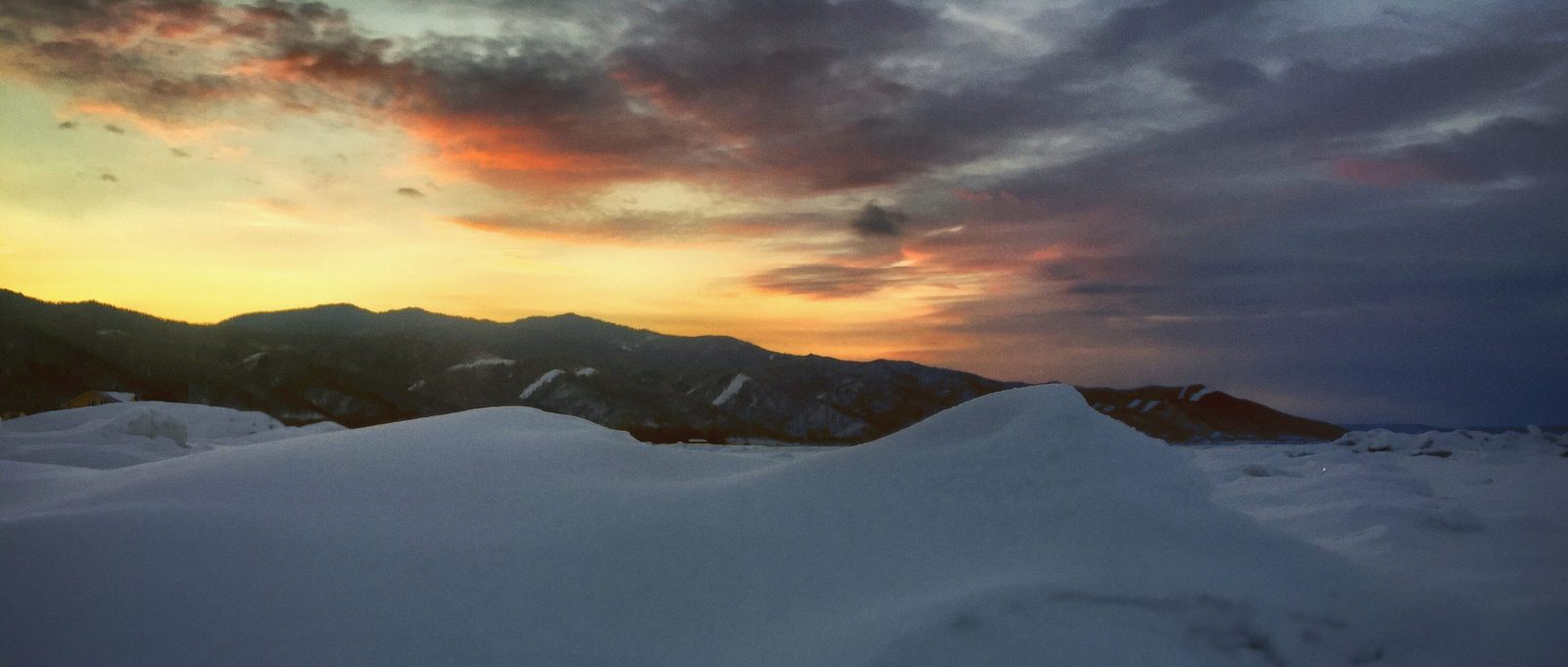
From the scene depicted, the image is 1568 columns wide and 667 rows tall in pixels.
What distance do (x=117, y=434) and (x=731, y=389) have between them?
45.5 meters

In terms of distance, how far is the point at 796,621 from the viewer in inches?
132

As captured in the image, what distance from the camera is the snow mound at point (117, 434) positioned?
8.45 m

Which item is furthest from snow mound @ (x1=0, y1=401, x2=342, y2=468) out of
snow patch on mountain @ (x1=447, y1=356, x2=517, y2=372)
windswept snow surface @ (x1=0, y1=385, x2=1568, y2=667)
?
snow patch on mountain @ (x1=447, y1=356, x2=517, y2=372)

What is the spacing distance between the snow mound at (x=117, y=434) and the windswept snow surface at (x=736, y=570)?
5.00 metres

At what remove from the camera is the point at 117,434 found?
430 inches

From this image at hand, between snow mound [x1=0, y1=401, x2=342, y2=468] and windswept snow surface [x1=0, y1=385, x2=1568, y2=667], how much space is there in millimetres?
5004

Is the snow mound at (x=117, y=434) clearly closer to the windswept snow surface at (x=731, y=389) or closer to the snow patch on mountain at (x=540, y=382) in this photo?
the snow patch on mountain at (x=540, y=382)

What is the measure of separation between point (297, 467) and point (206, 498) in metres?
0.54

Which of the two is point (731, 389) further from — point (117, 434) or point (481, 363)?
point (117, 434)

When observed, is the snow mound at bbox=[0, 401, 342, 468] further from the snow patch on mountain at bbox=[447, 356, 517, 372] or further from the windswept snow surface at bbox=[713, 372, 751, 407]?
the windswept snow surface at bbox=[713, 372, 751, 407]

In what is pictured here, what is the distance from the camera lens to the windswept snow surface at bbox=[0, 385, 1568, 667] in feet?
10.2

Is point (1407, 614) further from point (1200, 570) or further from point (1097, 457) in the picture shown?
point (1097, 457)

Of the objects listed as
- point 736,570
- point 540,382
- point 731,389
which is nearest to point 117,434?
point 736,570

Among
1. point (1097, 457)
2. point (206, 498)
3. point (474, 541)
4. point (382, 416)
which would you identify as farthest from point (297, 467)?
point (382, 416)
